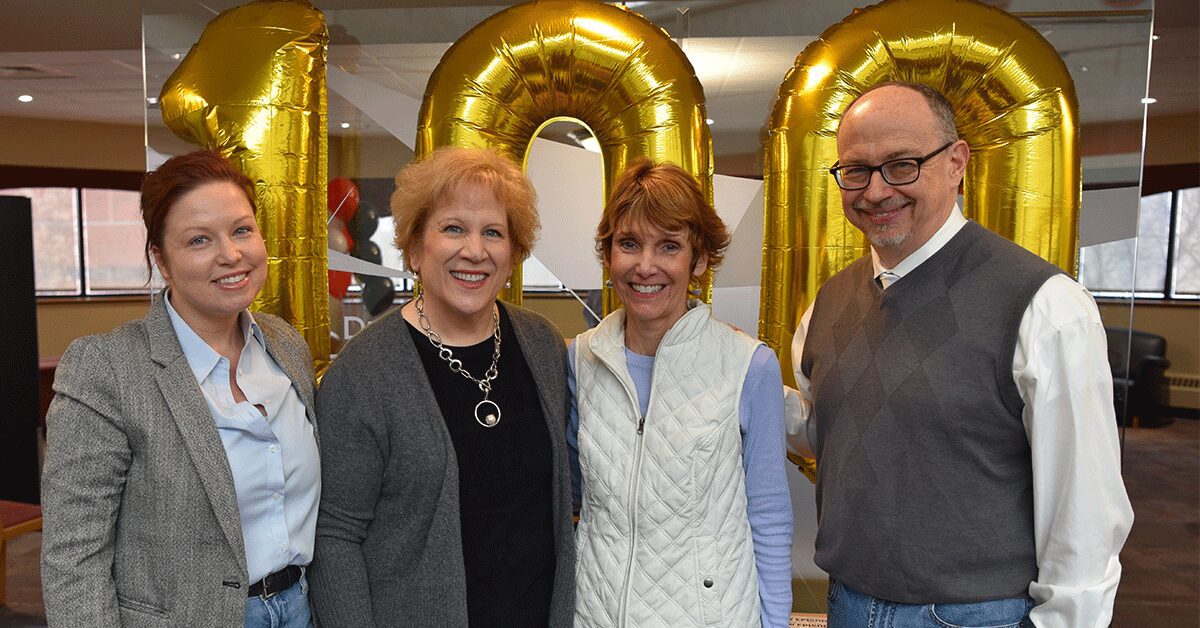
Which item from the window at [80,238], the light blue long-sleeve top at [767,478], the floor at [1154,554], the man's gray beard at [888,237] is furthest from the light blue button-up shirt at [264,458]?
the window at [80,238]

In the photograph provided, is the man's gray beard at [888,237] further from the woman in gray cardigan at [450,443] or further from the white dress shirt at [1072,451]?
the woman in gray cardigan at [450,443]

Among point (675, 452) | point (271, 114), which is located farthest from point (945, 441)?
point (271, 114)

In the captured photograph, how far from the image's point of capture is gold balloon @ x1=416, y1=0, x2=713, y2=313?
197 centimetres

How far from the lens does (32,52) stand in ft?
16.6

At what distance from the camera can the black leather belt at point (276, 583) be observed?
4.44ft

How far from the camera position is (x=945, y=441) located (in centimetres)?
139

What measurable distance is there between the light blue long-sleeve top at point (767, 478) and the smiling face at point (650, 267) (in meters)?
0.13

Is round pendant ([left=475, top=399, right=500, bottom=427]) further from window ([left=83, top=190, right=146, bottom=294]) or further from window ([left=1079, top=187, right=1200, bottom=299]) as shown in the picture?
window ([left=83, top=190, right=146, bottom=294])

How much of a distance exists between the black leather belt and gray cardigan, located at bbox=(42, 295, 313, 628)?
0.05 m

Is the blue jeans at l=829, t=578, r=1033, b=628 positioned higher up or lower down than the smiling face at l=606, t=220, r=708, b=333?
lower down

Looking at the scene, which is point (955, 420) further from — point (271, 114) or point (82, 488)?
point (271, 114)

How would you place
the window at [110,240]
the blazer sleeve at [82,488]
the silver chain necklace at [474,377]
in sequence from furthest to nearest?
the window at [110,240] < the silver chain necklace at [474,377] < the blazer sleeve at [82,488]

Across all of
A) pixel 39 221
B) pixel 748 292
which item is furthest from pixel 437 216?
pixel 39 221

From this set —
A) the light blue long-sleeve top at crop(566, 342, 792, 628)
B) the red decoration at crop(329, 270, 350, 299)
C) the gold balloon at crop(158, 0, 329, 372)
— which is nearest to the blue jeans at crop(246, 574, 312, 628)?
the light blue long-sleeve top at crop(566, 342, 792, 628)
